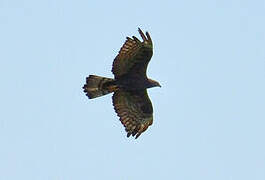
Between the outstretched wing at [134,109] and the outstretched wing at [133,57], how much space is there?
842 millimetres

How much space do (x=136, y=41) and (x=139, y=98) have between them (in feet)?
7.28

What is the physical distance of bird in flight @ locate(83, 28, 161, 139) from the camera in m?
39.0

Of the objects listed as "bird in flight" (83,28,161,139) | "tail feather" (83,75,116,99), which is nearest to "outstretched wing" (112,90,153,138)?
"bird in flight" (83,28,161,139)

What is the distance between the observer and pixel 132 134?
3994 cm

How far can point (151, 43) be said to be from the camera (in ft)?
128

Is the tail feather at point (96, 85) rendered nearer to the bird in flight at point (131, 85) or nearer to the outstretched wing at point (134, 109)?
the bird in flight at point (131, 85)

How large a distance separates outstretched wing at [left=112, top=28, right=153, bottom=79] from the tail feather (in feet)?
1.05

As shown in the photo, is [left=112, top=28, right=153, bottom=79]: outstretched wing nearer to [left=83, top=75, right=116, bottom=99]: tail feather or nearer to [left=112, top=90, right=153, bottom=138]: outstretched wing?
[left=83, top=75, right=116, bottom=99]: tail feather

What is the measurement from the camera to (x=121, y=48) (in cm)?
3897

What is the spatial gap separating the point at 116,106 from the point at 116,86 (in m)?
0.84

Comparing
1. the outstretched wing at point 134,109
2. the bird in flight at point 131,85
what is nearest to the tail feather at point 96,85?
the bird in flight at point 131,85

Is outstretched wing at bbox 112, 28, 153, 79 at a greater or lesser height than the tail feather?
greater

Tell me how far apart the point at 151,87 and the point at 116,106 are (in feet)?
3.97

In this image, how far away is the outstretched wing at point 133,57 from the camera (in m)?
38.9
